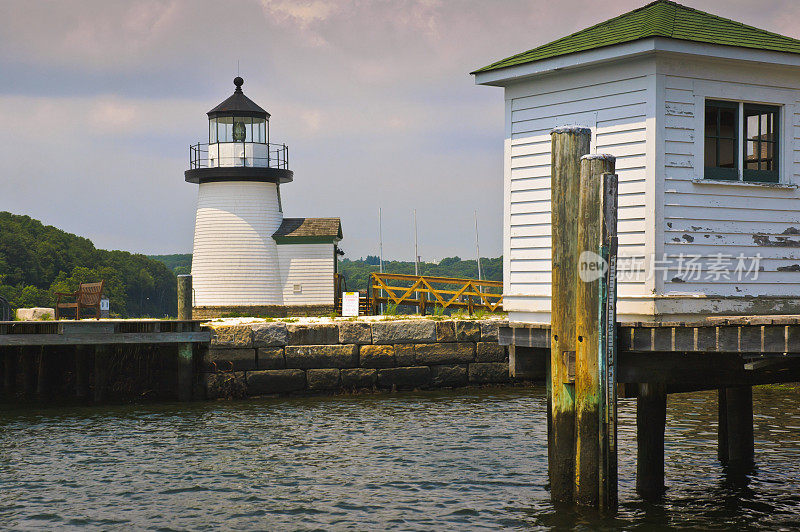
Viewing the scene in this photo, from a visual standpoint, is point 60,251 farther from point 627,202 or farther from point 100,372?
point 627,202

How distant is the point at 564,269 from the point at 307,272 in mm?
23074

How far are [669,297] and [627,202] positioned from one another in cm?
119

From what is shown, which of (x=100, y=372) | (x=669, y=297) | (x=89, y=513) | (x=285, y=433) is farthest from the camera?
(x=100, y=372)

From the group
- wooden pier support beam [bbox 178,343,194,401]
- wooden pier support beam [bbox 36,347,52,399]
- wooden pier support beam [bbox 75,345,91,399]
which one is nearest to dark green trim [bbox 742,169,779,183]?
wooden pier support beam [bbox 178,343,194,401]

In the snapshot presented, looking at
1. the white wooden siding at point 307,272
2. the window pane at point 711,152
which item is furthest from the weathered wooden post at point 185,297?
the window pane at point 711,152

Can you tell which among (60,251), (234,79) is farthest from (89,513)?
(60,251)

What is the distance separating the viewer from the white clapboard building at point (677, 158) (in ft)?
34.8

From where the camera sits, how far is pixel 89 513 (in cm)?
1156

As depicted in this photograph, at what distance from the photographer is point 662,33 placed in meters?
10.6

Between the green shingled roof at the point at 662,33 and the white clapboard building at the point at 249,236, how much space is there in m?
20.3

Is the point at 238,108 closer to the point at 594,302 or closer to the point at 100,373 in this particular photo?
the point at 100,373

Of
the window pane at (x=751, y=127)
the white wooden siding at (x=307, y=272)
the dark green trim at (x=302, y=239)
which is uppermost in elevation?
the window pane at (x=751, y=127)

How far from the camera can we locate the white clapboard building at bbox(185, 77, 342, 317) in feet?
104

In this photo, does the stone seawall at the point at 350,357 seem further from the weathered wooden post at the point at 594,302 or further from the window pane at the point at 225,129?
the weathered wooden post at the point at 594,302
